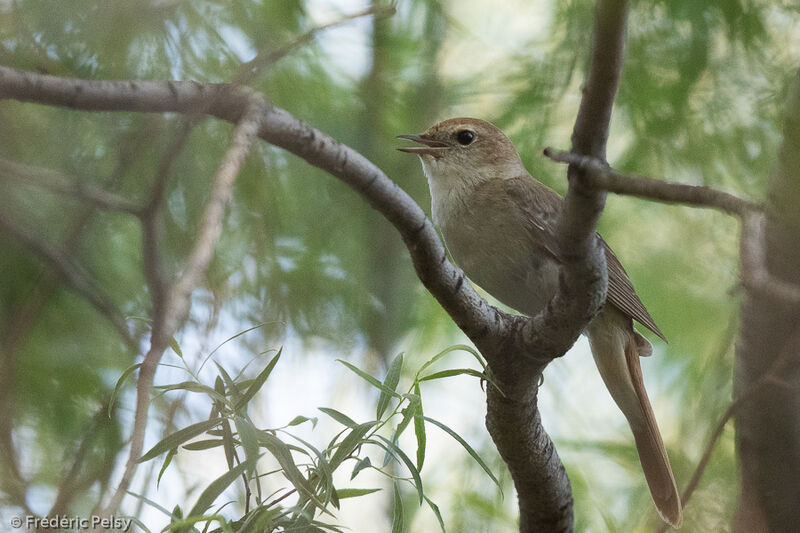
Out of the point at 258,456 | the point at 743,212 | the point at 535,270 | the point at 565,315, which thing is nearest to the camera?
the point at 743,212

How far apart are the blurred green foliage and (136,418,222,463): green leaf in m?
0.11

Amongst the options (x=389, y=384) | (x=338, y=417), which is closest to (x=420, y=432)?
(x=389, y=384)

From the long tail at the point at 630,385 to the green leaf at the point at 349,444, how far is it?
1.68 metres

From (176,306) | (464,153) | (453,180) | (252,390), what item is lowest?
(176,306)

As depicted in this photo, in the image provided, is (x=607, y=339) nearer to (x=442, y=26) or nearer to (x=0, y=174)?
(x=442, y=26)

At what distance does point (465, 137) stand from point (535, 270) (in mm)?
859

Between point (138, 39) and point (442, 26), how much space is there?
182 cm

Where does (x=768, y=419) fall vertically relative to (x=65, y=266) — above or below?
below

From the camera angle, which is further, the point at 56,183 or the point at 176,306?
the point at 56,183

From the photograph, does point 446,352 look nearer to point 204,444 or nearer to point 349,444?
point 349,444

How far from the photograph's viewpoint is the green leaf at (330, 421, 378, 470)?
1734 millimetres

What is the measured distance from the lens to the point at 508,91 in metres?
3.86

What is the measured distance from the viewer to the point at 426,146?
11.9 feet

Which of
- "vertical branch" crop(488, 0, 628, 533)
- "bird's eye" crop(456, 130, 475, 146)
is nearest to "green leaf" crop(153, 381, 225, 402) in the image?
"vertical branch" crop(488, 0, 628, 533)
